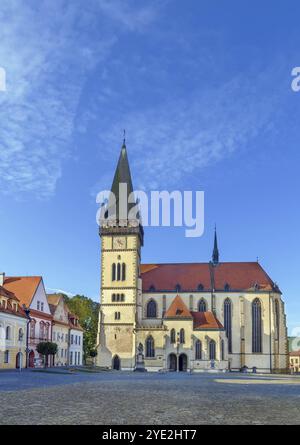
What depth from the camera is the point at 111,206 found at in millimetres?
85500

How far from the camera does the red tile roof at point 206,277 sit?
8806 centimetres

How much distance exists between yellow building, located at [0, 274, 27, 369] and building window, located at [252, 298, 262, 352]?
41.2 metres

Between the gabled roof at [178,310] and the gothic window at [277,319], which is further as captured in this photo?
the gothic window at [277,319]

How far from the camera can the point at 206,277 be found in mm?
90062

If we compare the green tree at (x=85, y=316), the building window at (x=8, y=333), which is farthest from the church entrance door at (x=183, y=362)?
the building window at (x=8, y=333)

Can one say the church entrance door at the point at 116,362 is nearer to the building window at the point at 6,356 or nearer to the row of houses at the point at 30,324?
the row of houses at the point at 30,324

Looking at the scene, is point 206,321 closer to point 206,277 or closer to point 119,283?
point 206,277

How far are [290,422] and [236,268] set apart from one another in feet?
258

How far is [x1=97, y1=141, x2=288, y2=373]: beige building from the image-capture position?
79.4 meters

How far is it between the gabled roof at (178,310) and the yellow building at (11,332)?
29511mm

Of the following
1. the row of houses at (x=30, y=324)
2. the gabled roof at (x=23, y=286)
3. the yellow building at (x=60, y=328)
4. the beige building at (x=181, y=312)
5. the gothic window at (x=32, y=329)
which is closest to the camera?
the row of houses at (x=30, y=324)
